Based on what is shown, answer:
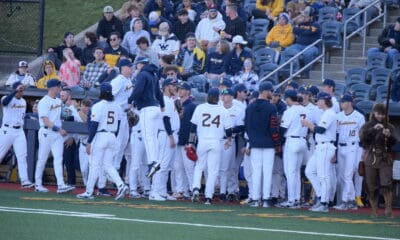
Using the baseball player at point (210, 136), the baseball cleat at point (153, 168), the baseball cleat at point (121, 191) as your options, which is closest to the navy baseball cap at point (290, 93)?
the baseball player at point (210, 136)

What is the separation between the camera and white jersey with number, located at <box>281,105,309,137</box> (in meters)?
18.7

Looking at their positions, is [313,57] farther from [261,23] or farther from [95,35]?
[95,35]

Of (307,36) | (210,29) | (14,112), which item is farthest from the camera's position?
(210,29)

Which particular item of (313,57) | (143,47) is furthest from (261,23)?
(143,47)

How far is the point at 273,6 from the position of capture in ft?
85.0

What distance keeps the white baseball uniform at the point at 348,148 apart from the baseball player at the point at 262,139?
3.65 feet

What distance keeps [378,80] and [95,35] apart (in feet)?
22.3

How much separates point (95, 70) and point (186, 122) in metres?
4.04

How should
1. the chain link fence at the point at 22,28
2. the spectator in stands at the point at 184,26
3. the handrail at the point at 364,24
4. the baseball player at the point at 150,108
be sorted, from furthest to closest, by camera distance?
the chain link fence at the point at 22,28, the spectator in stands at the point at 184,26, the handrail at the point at 364,24, the baseball player at the point at 150,108

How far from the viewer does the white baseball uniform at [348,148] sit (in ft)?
62.3

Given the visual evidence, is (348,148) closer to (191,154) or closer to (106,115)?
(191,154)

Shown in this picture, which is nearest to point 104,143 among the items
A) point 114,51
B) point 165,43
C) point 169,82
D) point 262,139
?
point 169,82

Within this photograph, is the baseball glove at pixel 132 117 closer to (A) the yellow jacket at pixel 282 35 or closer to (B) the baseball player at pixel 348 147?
(B) the baseball player at pixel 348 147

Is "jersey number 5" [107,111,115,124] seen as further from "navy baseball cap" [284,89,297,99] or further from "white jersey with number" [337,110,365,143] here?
"white jersey with number" [337,110,365,143]
